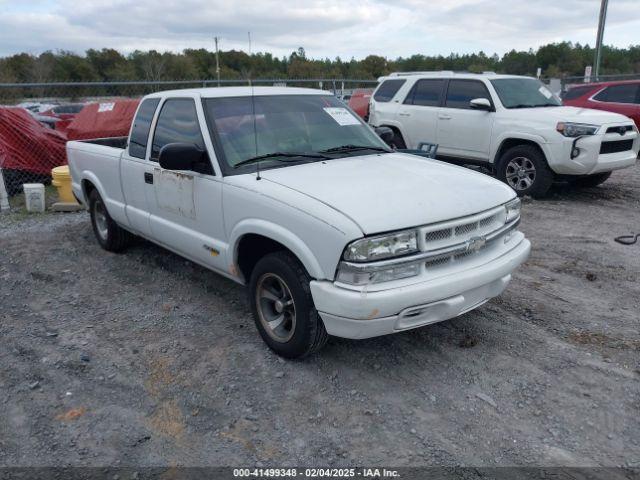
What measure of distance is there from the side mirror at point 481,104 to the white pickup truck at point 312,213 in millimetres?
4269

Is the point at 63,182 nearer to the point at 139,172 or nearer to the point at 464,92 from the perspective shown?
the point at 139,172

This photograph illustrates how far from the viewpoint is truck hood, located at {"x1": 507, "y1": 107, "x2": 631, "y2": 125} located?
25.5 feet

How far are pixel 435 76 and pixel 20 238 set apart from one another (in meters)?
7.17

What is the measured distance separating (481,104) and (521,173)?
1.25 meters

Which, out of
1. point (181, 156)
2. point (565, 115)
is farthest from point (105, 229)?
point (565, 115)

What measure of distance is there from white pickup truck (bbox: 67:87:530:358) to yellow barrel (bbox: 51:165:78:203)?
3.65 m

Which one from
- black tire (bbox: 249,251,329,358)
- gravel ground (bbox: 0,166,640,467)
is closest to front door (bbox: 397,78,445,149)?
gravel ground (bbox: 0,166,640,467)

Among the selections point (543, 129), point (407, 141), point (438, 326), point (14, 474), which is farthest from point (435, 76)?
point (14, 474)

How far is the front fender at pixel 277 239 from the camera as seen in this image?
3.12 m

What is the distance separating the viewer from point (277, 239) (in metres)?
3.32

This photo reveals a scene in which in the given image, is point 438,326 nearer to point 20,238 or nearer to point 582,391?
point 582,391

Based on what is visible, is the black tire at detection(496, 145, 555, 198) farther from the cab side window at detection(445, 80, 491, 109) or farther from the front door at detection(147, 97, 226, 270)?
the front door at detection(147, 97, 226, 270)

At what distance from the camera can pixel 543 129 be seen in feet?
25.6

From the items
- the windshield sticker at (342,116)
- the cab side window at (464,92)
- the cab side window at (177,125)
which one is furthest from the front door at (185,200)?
the cab side window at (464,92)
